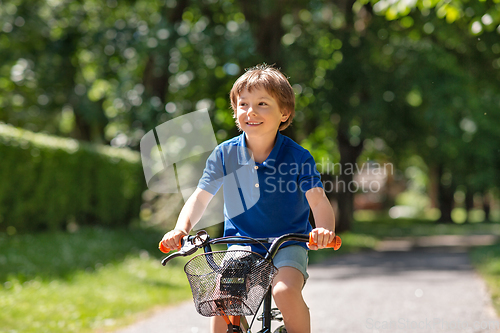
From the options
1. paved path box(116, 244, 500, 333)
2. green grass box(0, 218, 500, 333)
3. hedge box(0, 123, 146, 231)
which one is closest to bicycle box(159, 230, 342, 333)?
paved path box(116, 244, 500, 333)

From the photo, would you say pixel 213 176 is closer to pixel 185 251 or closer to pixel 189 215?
pixel 189 215

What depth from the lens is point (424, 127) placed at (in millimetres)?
16875

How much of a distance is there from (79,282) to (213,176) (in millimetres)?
4912

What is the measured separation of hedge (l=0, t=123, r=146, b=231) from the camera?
8.79 metres

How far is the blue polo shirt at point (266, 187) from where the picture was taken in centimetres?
262

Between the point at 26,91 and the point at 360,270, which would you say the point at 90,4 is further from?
the point at 360,270

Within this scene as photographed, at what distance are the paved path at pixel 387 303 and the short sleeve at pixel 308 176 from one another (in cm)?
293

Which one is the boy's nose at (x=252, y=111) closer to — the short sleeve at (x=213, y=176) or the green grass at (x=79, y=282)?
the short sleeve at (x=213, y=176)

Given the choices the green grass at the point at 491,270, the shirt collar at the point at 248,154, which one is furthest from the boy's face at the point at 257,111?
the green grass at the point at 491,270

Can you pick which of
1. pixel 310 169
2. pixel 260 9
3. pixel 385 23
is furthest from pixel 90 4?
pixel 310 169

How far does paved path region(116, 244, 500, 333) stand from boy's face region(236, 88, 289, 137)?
311cm

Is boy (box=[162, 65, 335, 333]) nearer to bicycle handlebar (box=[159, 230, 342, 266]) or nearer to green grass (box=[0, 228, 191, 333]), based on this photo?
bicycle handlebar (box=[159, 230, 342, 266])

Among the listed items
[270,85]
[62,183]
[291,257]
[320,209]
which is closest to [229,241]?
[291,257]

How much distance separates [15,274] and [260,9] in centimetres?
808
